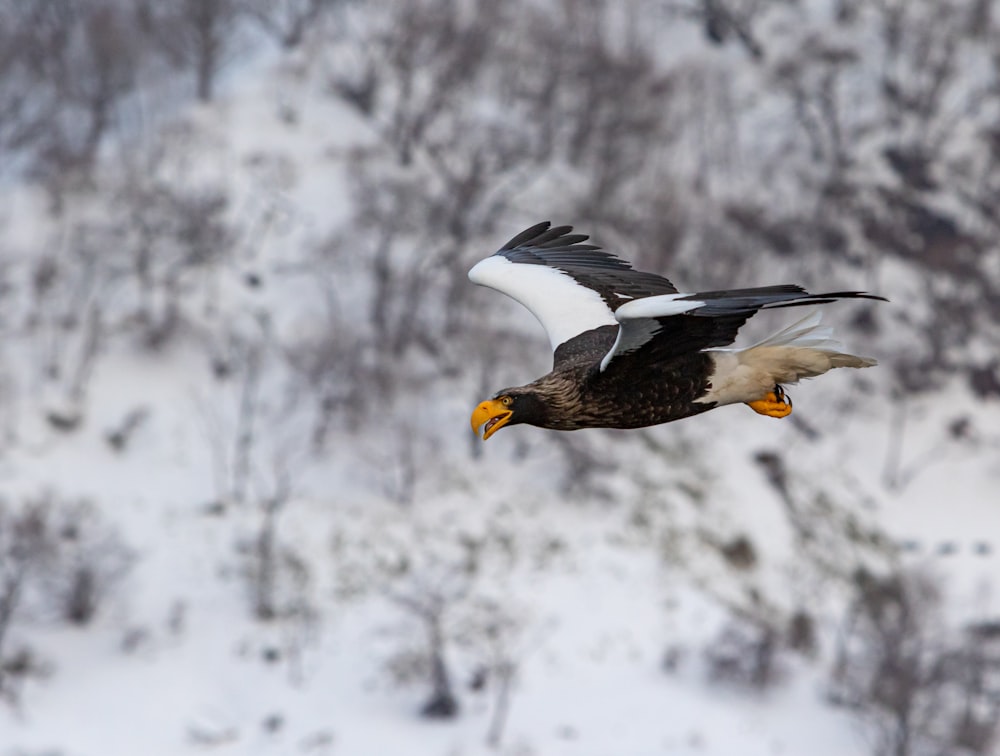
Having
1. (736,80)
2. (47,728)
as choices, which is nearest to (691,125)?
(736,80)

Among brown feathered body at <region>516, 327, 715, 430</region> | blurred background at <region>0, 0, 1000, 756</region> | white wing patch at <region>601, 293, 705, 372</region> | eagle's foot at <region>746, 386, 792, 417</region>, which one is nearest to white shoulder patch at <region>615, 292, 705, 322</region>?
white wing patch at <region>601, 293, 705, 372</region>

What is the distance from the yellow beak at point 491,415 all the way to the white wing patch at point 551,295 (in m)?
1.21

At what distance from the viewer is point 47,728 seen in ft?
76.1

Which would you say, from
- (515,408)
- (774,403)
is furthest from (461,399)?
(515,408)

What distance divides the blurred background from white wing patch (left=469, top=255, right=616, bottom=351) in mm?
17532

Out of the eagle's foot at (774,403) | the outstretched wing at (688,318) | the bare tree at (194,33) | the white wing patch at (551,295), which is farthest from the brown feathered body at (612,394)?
the bare tree at (194,33)

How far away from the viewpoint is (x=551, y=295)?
827cm

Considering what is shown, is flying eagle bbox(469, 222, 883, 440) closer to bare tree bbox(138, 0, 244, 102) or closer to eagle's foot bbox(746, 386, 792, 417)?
eagle's foot bbox(746, 386, 792, 417)

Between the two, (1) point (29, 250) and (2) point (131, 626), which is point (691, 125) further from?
(2) point (131, 626)

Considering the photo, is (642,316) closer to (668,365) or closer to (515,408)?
(668,365)

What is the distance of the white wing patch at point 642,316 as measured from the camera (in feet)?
19.2

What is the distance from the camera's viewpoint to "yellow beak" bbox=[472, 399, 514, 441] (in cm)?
645

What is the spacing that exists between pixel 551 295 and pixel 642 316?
2387mm


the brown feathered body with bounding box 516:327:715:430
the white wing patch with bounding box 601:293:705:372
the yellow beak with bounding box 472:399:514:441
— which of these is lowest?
the yellow beak with bounding box 472:399:514:441
